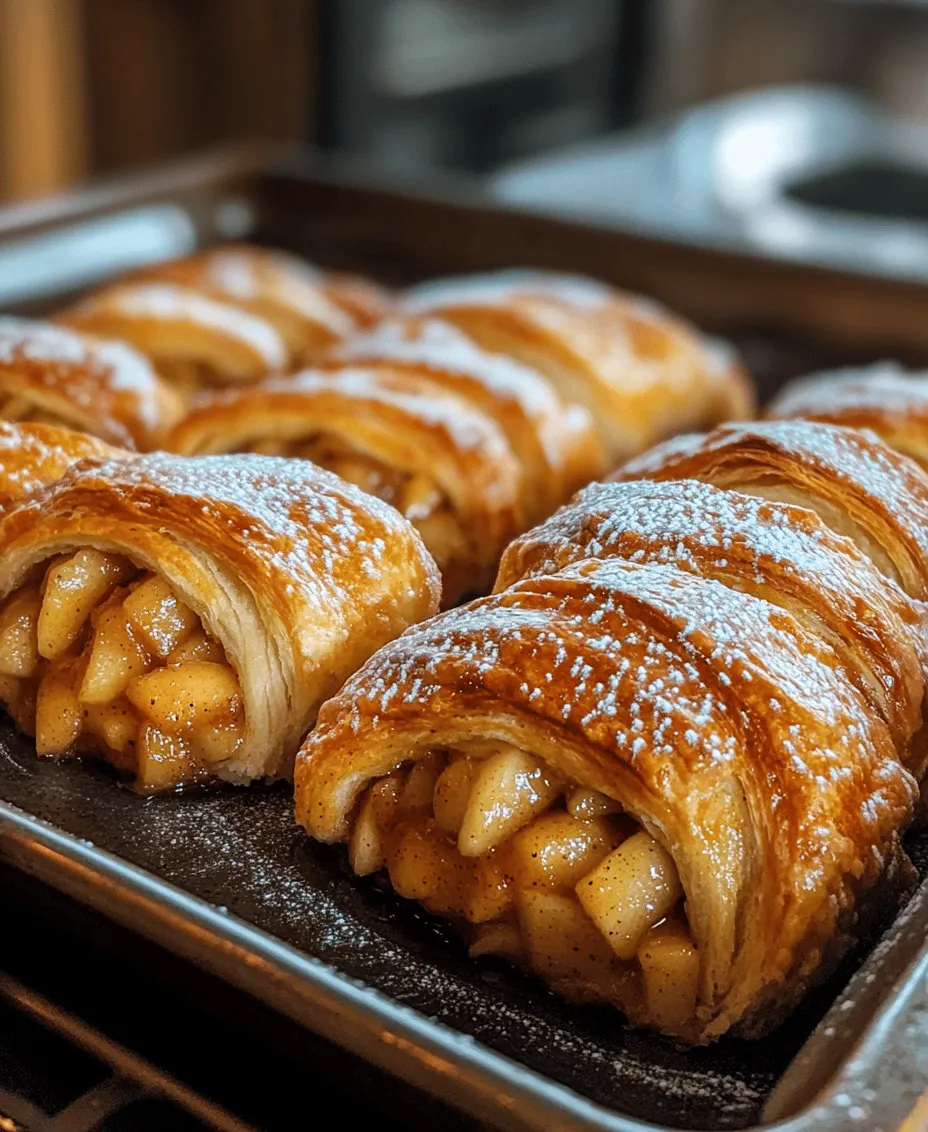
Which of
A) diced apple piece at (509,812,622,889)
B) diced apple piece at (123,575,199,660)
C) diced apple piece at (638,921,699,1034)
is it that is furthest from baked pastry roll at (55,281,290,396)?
diced apple piece at (638,921,699,1034)

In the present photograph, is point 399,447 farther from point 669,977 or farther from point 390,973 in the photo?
point 669,977

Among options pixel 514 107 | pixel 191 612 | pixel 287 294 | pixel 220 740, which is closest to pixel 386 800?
pixel 220 740

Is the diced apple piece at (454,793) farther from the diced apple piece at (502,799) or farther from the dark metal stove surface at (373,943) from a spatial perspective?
the dark metal stove surface at (373,943)

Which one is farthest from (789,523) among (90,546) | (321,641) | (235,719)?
(90,546)

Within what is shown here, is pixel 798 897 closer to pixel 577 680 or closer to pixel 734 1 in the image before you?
pixel 577 680

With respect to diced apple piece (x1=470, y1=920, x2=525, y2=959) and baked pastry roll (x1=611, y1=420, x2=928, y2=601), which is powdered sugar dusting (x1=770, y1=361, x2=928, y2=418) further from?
diced apple piece (x1=470, y1=920, x2=525, y2=959)

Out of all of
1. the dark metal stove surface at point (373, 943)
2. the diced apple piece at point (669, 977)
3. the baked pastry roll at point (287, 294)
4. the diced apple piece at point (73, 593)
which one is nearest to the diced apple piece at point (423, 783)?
the dark metal stove surface at point (373, 943)
